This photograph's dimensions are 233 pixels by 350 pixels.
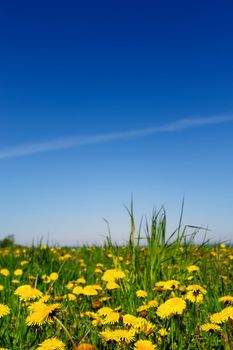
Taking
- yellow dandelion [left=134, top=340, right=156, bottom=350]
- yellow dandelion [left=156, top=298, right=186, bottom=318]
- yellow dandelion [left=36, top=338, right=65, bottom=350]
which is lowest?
yellow dandelion [left=134, top=340, right=156, bottom=350]

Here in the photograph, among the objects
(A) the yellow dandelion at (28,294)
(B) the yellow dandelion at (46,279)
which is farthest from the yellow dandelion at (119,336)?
(B) the yellow dandelion at (46,279)

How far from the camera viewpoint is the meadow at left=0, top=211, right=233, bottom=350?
2434mm

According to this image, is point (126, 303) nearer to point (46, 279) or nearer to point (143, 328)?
point (143, 328)

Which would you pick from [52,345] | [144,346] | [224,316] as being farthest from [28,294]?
[224,316]

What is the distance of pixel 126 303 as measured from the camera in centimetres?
374

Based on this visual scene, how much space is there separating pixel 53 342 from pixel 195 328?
1248 mm

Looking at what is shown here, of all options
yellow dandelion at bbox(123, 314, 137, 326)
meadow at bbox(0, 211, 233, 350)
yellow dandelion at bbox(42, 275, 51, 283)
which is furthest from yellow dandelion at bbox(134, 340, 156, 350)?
yellow dandelion at bbox(42, 275, 51, 283)

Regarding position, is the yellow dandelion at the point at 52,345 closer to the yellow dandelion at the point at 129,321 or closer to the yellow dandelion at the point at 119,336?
the yellow dandelion at the point at 119,336

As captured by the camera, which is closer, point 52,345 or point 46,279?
point 52,345

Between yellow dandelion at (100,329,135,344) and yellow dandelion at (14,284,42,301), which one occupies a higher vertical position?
yellow dandelion at (14,284,42,301)

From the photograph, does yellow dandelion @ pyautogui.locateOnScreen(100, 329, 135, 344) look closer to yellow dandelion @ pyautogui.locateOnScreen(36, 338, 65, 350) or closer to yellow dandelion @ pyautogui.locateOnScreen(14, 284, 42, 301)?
yellow dandelion @ pyautogui.locateOnScreen(36, 338, 65, 350)

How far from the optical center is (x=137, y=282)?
4.71m

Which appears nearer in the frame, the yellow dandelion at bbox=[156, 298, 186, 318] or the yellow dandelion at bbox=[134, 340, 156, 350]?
the yellow dandelion at bbox=[134, 340, 156, 350]

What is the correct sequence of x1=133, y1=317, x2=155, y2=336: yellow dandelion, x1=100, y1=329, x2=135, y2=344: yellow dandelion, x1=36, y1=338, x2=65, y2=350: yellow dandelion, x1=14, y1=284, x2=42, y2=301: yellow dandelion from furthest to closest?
x1=14, y1=284, x2=42, y2=301: yellow dandelion, x1=133, y1=317, x2=155, y2=336: yellow dandelion, x1=100, y1=329, x2=135, y2=344: yellow dandelion, x1=36, y1=338, x2=65, y2=350: yellow dandelion
